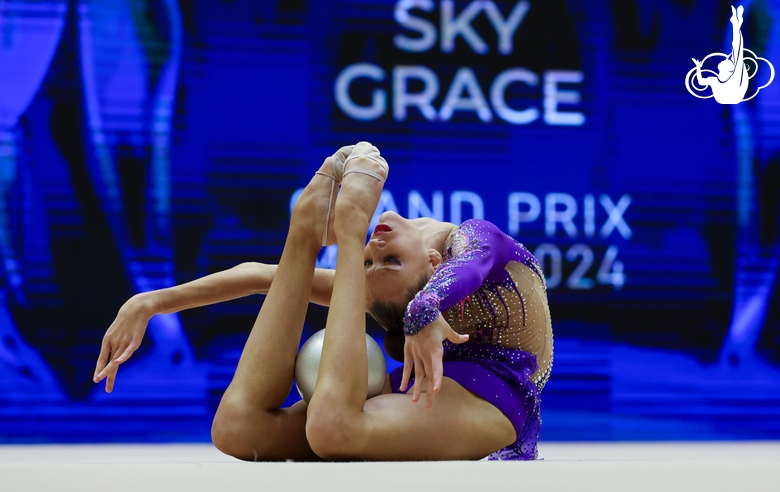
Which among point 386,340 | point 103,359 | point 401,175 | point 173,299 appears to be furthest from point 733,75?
point 103,359

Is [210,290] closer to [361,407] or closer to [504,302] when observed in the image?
[361,407]

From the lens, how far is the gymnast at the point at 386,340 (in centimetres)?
156

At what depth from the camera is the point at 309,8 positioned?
3764mm

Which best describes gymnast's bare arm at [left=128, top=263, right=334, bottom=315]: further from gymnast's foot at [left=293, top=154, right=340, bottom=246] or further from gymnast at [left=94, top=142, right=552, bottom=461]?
gymnast's foot at [left=293, top=154, right=340, bottom=246]

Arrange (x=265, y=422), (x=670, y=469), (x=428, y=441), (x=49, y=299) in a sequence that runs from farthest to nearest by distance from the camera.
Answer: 1. (x=49, y=299)
2. (x=265, y=422)
3. (x=428, y=441)
4. (x=670, y=469)

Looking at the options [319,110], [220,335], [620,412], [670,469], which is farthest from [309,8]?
[670,469]

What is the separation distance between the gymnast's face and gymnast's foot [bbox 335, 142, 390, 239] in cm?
16

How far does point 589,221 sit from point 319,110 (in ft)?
4.82

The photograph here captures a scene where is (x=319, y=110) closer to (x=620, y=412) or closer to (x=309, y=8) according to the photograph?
(x=309, y=8)

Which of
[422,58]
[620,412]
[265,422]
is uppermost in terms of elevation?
[422,58]

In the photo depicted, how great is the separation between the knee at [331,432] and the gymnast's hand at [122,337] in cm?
52

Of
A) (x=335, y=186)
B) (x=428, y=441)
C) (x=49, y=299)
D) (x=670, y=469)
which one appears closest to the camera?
(x=670, y=469)

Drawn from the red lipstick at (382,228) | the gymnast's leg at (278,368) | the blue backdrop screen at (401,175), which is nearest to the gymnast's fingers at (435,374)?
the gymnast's leg at (278,368)

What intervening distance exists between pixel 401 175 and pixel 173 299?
1976 mm
